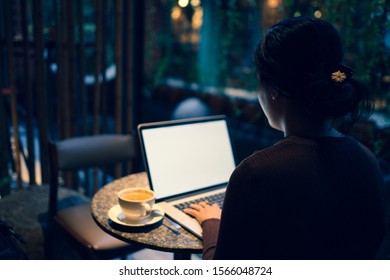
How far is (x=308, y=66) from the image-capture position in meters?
0.89

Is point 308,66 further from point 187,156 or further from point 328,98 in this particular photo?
point 187,156

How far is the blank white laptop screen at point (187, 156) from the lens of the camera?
146 centimetres

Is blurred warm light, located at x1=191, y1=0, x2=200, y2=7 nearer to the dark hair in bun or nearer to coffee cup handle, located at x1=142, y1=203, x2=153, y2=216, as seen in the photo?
coffee cup handle, located at x1=142, y1=203, x2=153, y2=216

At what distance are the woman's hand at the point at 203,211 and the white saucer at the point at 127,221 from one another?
93mm

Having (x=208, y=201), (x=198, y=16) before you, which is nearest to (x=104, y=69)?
(x=208, y=201)

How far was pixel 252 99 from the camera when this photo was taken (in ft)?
16.0

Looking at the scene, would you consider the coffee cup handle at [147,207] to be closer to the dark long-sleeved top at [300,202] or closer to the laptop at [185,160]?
the laptop at [185,160]

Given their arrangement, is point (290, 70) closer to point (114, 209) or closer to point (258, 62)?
point (258, 62)

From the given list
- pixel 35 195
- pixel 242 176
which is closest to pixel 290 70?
pixel 242 176

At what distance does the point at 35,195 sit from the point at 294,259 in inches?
77.6

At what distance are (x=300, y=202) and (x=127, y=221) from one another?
0.61 meters

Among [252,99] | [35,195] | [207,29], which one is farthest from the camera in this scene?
[207,29]

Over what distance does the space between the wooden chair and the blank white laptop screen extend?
0.49 metres

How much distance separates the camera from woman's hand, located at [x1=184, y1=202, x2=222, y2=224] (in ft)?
4.14
